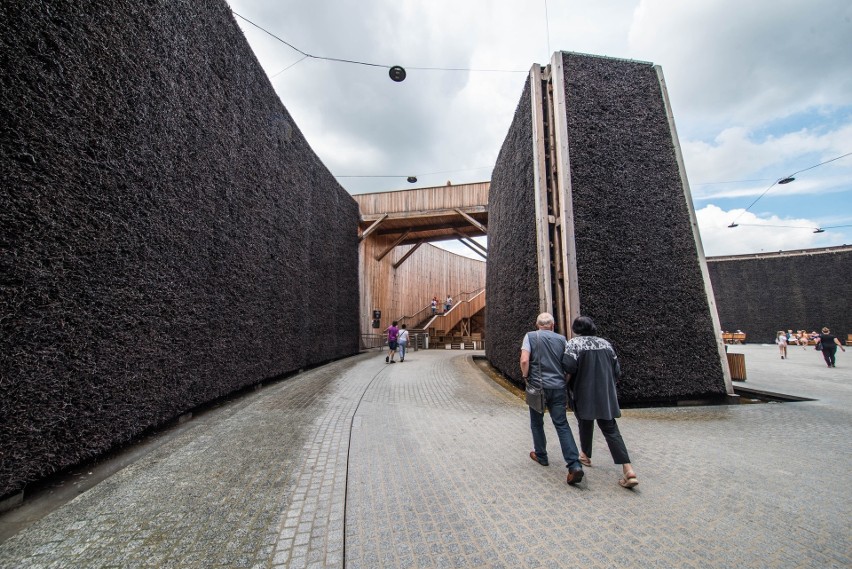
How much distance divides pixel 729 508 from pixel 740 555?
663 millimetres

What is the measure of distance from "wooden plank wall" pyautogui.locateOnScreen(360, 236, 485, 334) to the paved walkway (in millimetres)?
10955

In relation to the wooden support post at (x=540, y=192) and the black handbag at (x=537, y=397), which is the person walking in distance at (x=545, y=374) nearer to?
the black handbag at (x=537, y=397)

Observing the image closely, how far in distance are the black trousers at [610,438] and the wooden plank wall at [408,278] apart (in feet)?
39.6

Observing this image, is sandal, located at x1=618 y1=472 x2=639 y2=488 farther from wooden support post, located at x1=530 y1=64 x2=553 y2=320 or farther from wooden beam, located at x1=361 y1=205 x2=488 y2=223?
wooden beam, located at x1=361 y1=205 x2=488 y2=223

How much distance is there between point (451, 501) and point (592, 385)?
1.70 m

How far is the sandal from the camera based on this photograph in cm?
274

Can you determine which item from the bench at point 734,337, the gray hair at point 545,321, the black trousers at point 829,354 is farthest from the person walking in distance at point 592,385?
the bench at point 734,337

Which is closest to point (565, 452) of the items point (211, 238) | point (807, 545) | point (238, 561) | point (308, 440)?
point (807, 545)

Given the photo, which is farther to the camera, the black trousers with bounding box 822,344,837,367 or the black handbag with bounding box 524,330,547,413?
the black trousers with bounding box 822,344,837,367

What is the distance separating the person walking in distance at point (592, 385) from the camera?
9.78 feet

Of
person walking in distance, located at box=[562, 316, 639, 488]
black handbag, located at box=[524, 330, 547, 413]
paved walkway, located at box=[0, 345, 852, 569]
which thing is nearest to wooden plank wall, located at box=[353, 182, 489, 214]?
paved walkway, located at box=[0, 345, 852, 569]

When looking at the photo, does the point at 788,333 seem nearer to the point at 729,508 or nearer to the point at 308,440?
the point at 729,508

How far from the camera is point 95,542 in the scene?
7.07 ft

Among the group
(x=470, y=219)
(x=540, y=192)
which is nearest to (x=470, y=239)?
(x=470, y=219)
